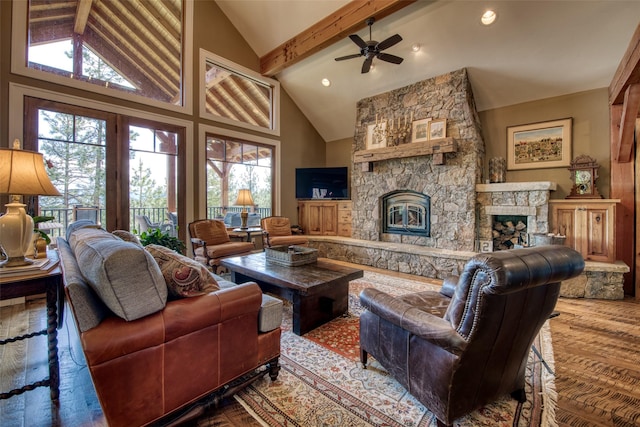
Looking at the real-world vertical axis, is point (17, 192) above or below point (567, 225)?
above

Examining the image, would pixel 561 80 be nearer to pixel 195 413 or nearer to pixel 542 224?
pixel 542 224

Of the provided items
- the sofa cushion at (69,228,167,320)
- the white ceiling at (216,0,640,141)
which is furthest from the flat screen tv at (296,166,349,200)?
the sofa cushion at (69,228,167,320)

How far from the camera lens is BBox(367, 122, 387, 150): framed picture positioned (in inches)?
212

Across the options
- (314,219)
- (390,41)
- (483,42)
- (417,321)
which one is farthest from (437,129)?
(417,321)

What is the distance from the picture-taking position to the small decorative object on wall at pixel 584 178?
3838 millimetres

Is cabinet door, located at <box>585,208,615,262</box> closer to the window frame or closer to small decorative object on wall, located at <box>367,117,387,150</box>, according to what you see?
small decorative object on wall, located at <box>367,117,387,150</box>

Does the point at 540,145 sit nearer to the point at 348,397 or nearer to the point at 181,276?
the point at 348,397

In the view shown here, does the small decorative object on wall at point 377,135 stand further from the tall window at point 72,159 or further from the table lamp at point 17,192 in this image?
the table lamp at point 17,192

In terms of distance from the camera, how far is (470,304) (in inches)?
49.3

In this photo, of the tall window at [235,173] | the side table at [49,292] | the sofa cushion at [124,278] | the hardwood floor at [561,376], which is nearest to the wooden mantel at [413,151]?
the tall window at [235,173]

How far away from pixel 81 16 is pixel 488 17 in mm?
5473

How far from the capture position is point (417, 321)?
1439 mm

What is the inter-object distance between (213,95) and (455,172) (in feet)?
14.7

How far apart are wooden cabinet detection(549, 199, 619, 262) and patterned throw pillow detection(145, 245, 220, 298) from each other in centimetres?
458
